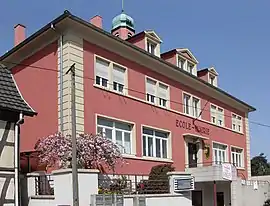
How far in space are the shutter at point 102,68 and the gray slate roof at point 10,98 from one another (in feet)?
18.0

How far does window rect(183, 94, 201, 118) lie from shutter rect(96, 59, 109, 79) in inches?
336

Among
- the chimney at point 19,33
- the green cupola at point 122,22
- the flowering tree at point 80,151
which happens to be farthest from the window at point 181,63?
the flowering tree at point 80,151

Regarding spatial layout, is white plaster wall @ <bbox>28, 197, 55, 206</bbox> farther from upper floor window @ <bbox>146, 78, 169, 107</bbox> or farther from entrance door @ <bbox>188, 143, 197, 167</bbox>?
entrance door @ <bbox>188, 143, 197, 167</bbox>

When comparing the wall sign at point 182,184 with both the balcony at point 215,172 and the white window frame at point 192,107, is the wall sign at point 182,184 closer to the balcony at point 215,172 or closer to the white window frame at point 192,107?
the balcony at point 215,172

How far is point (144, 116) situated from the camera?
2428 cm

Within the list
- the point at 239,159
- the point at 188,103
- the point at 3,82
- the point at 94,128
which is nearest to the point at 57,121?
the point at 94,128

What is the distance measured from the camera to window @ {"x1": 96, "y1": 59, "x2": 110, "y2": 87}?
21.5 meters

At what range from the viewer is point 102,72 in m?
21.7

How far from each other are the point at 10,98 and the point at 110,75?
712cm

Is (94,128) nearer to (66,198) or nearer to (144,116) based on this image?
(144,116)

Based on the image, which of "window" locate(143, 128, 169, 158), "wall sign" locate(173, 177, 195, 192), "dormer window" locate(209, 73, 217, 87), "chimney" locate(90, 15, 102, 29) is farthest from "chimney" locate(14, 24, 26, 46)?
"dormer window" locate(209, 73, 217, 87)

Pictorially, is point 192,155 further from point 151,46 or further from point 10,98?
point 10,98

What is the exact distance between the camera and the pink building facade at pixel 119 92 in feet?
66.4

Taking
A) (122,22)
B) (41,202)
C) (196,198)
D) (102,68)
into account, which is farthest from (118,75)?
(122,22)
